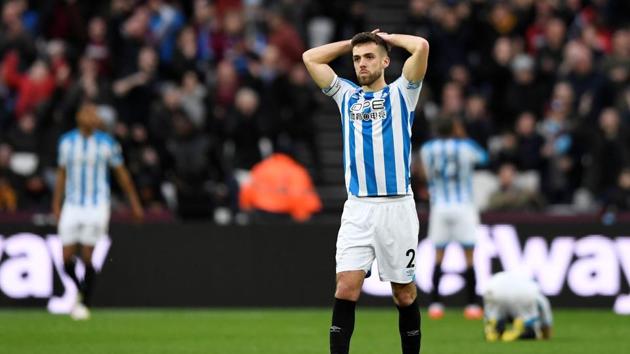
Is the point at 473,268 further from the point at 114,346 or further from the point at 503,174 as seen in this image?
the point at 114,346

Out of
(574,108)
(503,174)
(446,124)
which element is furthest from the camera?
(574,108)

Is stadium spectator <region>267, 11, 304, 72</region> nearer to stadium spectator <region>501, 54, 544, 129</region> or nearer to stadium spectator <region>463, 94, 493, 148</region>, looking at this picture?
stadium spectator <region>463, 94, 493, 148</region>

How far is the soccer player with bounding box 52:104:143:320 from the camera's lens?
1582cm

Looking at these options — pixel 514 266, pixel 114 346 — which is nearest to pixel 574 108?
pixel 514 266

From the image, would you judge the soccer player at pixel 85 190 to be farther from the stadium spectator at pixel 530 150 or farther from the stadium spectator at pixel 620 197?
the stadium spectator at pixel 620 197

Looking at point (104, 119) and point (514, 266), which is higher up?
point (104, 119)

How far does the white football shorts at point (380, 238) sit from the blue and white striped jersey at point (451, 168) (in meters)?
6.56

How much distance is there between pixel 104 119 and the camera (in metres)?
19.5

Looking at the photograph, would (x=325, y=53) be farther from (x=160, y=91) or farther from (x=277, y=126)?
(x=160, y=91)

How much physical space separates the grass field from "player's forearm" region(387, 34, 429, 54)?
317 cm

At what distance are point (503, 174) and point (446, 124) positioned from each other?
2959mm

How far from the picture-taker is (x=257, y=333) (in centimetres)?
1385

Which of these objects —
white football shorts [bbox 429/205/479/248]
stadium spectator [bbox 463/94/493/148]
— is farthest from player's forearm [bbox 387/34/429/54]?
stadium spectator [bbox 463/94/493/148]

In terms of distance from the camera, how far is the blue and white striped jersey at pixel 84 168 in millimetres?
15977
